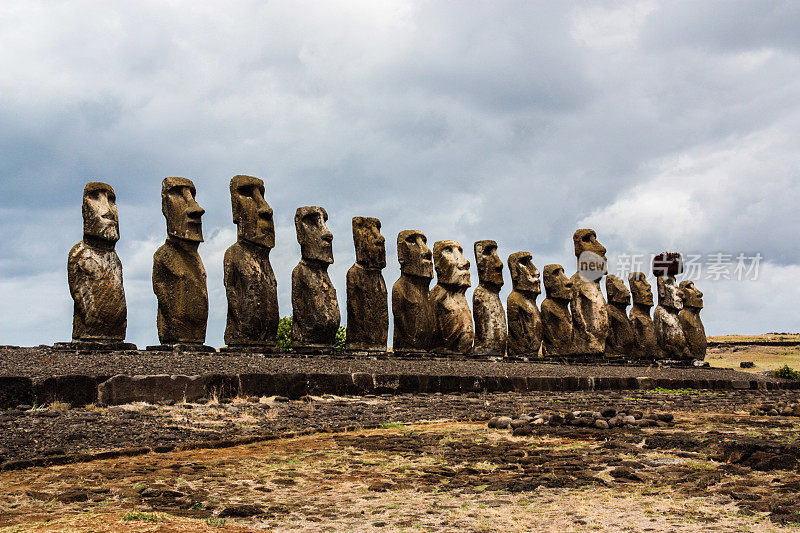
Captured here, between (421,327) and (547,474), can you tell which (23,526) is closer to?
(547,474)

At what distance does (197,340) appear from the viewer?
11930 mm

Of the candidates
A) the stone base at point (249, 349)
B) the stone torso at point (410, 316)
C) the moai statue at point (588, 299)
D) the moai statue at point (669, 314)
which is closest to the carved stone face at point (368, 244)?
the stone torso at point (410, 316)

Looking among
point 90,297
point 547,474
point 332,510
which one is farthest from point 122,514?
point 90,297

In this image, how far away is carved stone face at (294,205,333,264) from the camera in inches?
530

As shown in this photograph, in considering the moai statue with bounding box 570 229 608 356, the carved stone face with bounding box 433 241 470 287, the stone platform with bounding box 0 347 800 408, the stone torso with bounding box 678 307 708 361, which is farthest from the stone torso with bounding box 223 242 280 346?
the stone torso with bounding box 678 307 708 361

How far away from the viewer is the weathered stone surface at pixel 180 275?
11.8m

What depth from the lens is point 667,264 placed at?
24.3 meters

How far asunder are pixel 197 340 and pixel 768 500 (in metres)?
9.73

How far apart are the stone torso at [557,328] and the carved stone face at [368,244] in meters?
6.69

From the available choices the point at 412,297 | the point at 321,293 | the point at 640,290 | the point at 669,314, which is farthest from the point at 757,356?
the point at 321,293

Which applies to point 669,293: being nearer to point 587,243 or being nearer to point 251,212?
point 587,243

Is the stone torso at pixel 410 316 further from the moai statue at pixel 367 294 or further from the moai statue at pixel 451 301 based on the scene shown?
the moai statue at pixel 367 294

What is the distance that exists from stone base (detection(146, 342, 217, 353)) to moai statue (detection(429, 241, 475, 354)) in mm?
5619

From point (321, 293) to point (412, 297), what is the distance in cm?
270
